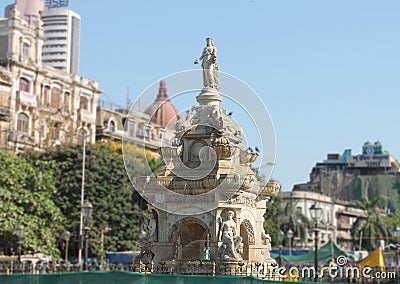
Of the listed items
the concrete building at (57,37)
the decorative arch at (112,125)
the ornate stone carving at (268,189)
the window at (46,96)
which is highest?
the concrete building at (57,37)

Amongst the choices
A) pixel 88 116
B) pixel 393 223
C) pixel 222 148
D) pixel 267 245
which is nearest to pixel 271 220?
pixel 88 116

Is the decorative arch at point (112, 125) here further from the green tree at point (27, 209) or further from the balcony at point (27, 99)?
the green tree at point (27, 209)

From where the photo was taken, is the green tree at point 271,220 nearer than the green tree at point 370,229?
Yes

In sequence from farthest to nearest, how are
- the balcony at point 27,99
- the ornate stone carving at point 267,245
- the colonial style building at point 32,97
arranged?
the balcony at point 27,99
the colonial style building at point 32,97
the ornate stone carving at point 267,245

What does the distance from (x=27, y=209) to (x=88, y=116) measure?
1150 inches

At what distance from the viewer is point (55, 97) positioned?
222 ft

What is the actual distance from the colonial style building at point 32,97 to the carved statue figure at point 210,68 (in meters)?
42.7

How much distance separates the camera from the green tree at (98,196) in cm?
5025

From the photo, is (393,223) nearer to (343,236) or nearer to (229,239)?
(343,236)

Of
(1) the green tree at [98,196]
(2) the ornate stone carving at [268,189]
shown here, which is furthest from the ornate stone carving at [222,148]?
(1) the green tree at [98,196]

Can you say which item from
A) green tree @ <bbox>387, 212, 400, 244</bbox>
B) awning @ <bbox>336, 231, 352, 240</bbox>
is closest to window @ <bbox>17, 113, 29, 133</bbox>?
green tree @ <bbox>387, 212, 400, 244</bbox>

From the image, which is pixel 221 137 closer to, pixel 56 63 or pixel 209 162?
pixel 209 162

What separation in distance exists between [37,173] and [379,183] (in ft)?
222

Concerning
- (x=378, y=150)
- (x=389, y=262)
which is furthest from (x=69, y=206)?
(x=378, y=150)
